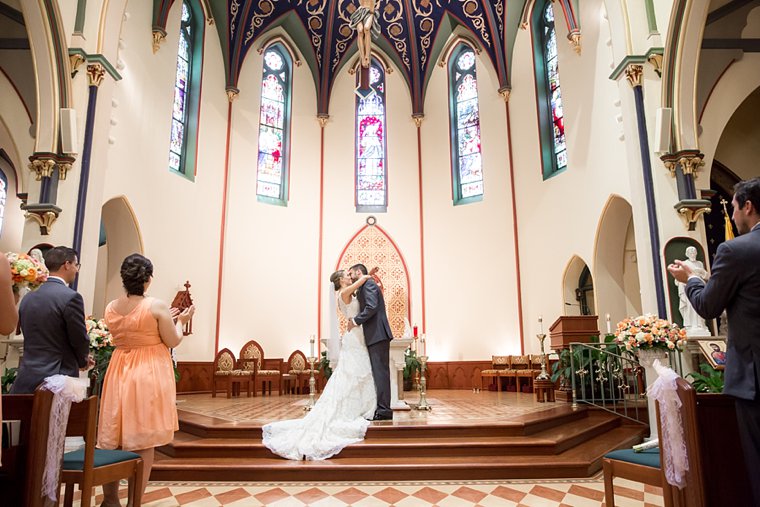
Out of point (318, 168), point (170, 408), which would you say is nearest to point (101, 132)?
point (170, 408)

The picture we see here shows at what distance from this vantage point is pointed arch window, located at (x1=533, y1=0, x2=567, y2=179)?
11.2m

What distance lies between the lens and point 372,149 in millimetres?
13258

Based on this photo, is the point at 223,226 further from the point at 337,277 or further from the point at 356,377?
the point at 356,377

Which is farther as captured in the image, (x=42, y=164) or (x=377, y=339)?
(x=42, y=164)

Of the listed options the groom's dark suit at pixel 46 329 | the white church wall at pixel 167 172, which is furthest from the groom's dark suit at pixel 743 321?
the white church wall at pixel 167 172

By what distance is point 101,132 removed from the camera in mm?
7016

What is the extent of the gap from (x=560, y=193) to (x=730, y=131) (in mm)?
3082

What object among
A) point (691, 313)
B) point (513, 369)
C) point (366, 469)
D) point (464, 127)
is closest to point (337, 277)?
point (366, 469)

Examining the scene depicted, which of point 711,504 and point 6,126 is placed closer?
point 711,504

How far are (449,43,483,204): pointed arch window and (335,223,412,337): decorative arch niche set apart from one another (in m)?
1.98

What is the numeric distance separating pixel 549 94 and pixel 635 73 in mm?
4769

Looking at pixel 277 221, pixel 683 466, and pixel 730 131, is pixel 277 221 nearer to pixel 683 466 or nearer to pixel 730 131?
pixel 730 131

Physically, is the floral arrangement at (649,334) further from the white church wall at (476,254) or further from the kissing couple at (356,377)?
the white church wall at (476,254)

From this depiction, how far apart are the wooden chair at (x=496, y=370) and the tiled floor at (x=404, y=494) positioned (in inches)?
255
